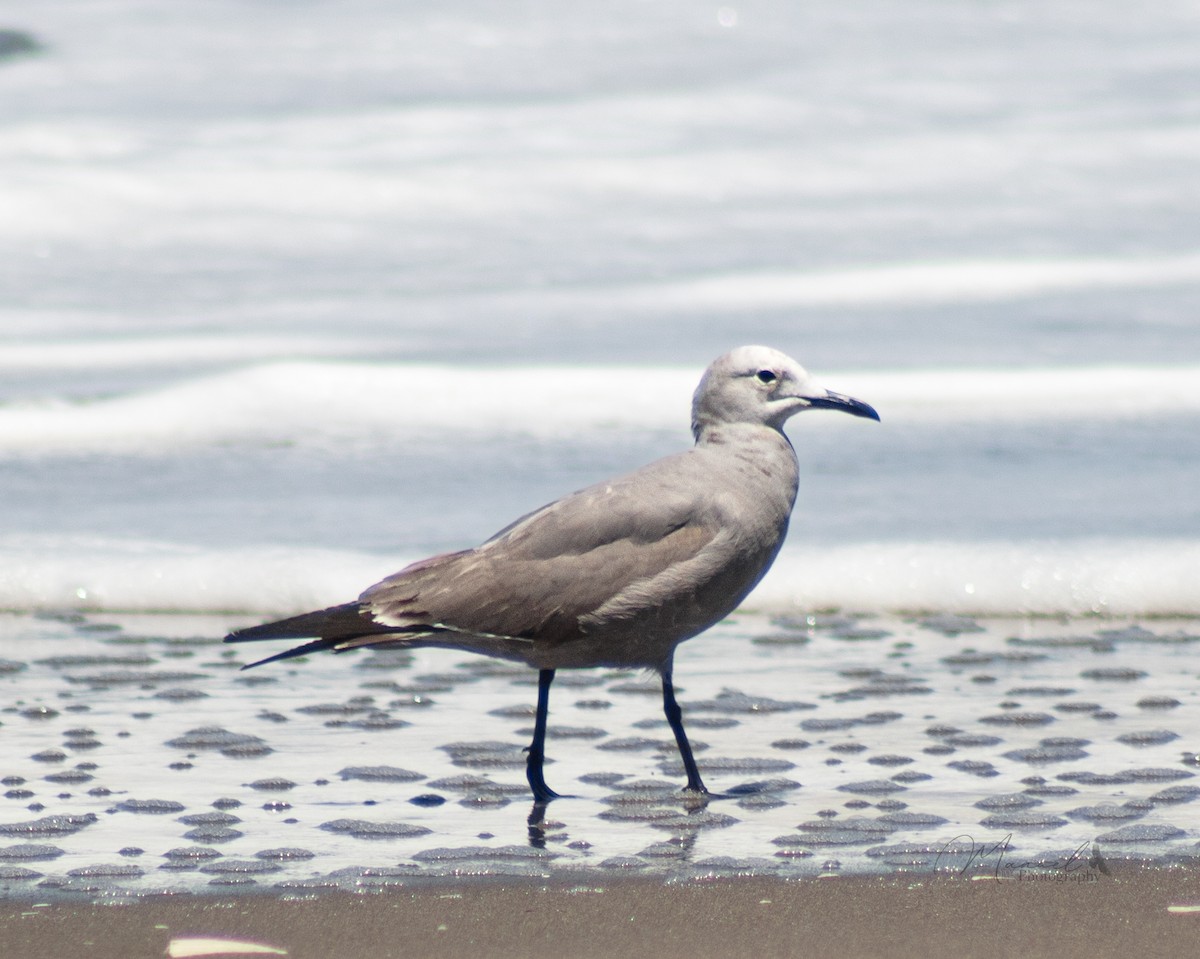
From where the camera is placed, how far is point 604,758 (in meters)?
4.30

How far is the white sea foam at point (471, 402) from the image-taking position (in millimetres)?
8594

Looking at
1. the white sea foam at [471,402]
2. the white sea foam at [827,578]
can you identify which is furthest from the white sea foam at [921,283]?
the white sea foam at [827,578]

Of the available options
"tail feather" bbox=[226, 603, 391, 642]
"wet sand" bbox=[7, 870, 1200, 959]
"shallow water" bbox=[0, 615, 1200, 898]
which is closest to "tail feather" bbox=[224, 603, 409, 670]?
"tail feather" bbox=[226, 603, 391, 642]

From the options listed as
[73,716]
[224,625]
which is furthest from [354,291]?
[73,716]

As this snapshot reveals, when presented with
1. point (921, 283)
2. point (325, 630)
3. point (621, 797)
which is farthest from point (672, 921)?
point (921, 283)

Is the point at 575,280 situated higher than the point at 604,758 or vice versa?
the point at 575,280

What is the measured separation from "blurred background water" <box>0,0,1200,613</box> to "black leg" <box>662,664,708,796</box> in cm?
165

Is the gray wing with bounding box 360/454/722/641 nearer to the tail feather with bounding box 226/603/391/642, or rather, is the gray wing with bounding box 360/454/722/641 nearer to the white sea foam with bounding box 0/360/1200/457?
the tail feather with bounding box 226/603/391/642

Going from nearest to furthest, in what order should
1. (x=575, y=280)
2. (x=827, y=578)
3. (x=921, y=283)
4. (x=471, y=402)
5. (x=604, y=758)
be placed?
(x=604, y=758) → (x=827, y=578) → (x=471, y=402) → (x=921, y=283) → (x=575, y=280)

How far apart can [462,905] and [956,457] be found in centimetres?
495

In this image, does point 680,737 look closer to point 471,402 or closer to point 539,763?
point 539,763

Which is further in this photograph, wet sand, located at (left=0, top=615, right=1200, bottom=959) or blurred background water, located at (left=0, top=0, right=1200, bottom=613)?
blurred background water, located at (left=0, top=0, right=1200, bottom=613)

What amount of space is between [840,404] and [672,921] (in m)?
1.69

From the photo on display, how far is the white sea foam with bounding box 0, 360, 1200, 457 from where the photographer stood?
859 centimetres
